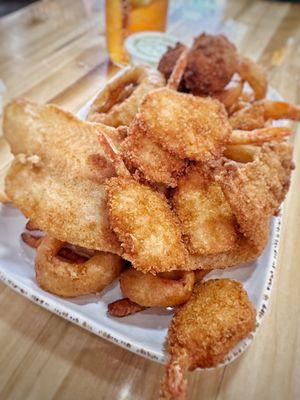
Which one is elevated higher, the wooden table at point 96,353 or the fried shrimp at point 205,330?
the fried shrimp at point 205,330

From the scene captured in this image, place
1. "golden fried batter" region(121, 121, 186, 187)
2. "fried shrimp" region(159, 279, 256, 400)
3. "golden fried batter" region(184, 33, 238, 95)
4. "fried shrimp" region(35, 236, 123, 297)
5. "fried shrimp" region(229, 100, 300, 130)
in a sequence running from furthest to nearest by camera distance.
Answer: "golden fried batter" region(184, 33, 238, 95), "fried shrimp" region(229, 100, 300, 130), "golden fried batter" region(121, 121, 186, 187), "fried shrimp" region(35, 236, 123, 297), "fried shrimp" region(159, 279, 256, 400)

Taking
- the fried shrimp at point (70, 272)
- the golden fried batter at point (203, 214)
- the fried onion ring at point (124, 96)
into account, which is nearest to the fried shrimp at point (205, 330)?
the golden fried batter at point (203, 214)

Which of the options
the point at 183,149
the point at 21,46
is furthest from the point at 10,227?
the point at 21,46

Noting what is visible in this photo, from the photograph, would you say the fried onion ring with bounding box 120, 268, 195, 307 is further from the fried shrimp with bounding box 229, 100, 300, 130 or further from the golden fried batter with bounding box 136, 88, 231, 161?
the fried shrimp with bounding box 229, 100, 300, 130

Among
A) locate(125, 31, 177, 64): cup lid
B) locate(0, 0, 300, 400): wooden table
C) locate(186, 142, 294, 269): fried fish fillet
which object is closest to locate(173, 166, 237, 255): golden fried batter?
locate(186, 142, 294, 269): fried fish fillet

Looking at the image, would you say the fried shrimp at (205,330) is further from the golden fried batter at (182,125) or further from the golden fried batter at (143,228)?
the golden fried batter at (182,125)

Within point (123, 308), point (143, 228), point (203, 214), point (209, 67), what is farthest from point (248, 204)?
point (209, 67)

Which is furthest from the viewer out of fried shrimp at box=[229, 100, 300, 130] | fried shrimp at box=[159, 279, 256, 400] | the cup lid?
the cup lid

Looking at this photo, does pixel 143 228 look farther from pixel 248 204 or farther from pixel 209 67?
pixel 209 67
